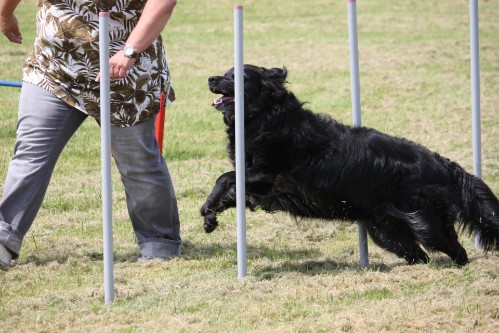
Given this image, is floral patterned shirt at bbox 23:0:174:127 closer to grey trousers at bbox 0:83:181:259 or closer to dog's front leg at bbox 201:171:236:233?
grey trousers at bbox 0:83:181:259

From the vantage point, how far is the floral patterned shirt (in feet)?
16.2

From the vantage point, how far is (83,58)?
4.99m

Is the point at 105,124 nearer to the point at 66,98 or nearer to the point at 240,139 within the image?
the point at 240,139

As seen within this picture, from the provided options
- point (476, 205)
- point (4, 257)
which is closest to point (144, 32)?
point (4, 257)

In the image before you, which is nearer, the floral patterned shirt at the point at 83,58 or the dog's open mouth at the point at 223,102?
the floral patterned shirt at the point at 83,58

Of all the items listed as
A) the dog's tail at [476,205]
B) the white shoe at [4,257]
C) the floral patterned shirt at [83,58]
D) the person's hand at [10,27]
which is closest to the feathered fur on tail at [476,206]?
the dog's tail at [476,205]

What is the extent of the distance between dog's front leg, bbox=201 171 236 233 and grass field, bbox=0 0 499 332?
30cm

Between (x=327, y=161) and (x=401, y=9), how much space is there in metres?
15.6

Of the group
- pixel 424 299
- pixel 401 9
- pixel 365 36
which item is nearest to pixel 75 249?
pixel 424 299

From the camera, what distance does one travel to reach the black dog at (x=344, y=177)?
5031 mm

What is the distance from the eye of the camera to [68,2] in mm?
4918

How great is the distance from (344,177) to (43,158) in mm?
1764

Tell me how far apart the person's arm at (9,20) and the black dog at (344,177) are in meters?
1.32

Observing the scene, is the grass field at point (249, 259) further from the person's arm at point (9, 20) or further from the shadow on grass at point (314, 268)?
the person's arm at point (9, 20)
